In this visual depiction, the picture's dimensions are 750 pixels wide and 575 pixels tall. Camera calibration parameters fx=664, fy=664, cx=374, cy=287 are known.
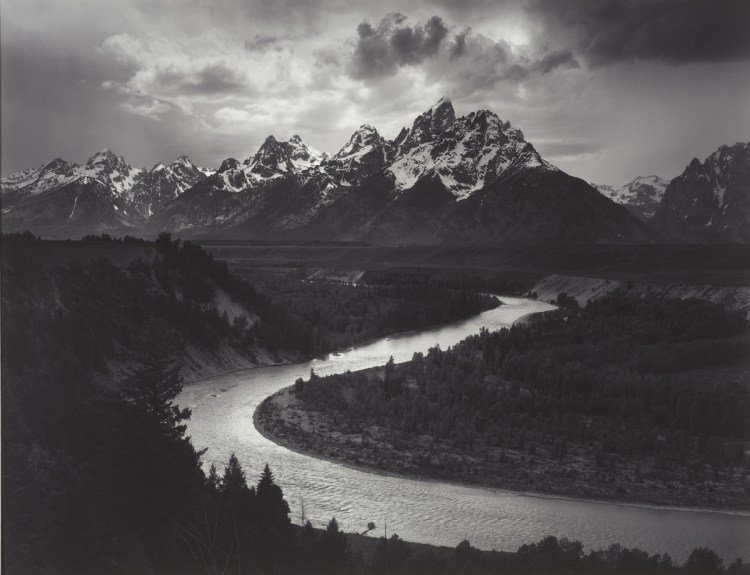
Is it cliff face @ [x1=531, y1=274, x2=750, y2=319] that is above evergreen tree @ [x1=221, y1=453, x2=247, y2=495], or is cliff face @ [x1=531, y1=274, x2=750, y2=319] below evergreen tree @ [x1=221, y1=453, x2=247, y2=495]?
above

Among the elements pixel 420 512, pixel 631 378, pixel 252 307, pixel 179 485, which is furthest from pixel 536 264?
pixel 179 485

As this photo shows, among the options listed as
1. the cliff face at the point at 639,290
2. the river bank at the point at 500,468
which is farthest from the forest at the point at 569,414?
the cliff face at the point at 639,290

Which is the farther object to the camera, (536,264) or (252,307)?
(536,264)

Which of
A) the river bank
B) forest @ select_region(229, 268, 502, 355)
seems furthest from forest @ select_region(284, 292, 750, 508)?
forest @ select_region(229, 268, 502, 355)

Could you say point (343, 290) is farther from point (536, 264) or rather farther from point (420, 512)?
point (420, 512)

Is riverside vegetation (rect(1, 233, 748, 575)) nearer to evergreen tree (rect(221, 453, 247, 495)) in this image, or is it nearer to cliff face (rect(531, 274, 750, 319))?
evergreen tree (rect(221, 453, 247, 495))

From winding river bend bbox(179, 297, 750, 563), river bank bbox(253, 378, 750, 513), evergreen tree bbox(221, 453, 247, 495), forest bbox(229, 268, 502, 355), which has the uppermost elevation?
forest bbox(229, 268, 502, 355)

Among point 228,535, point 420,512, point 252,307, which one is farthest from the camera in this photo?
point 252,307

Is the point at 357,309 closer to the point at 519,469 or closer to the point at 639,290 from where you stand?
the point at 639,290
